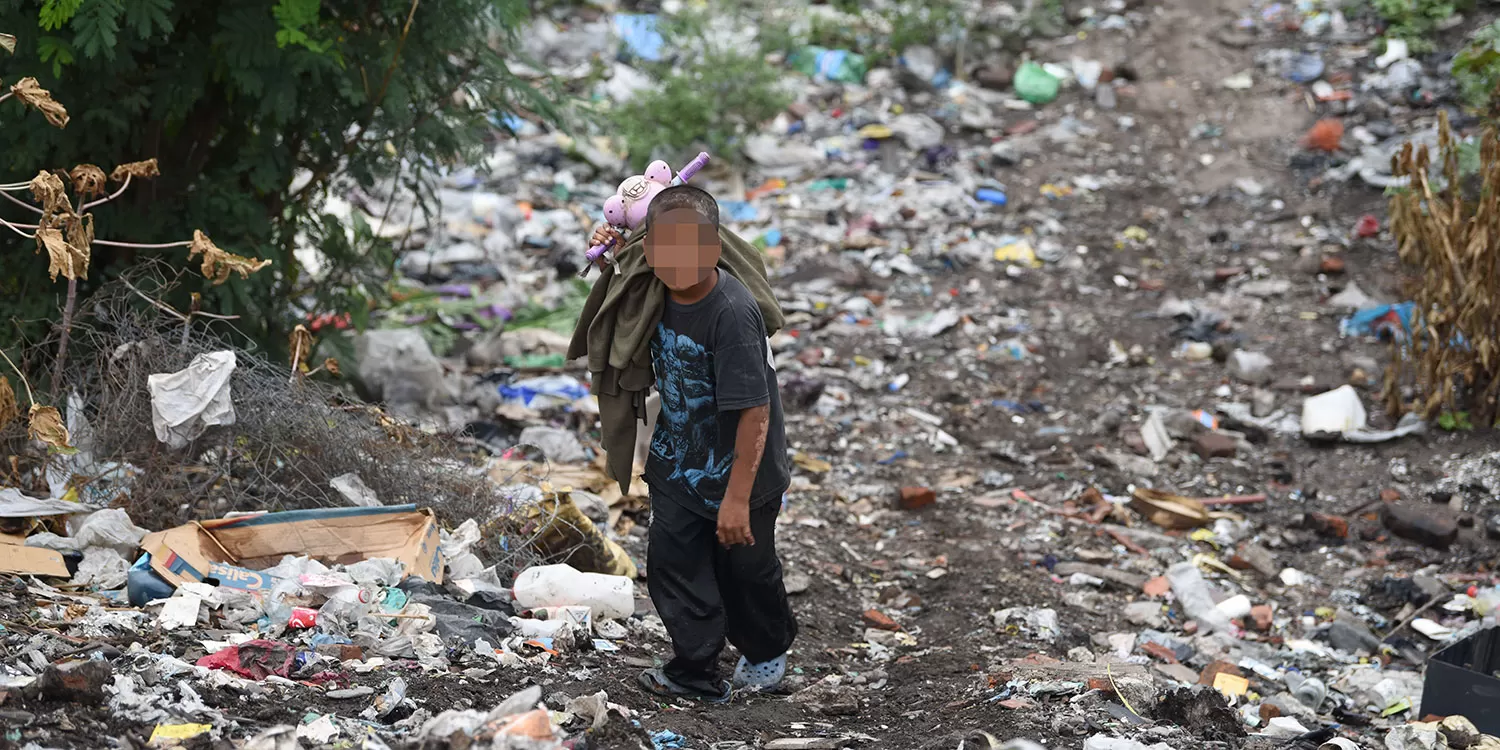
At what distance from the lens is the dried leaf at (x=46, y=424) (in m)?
3.46

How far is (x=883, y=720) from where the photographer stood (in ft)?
11.2

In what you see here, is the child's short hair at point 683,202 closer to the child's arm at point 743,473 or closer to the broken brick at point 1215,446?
the child's arm at point 743,473

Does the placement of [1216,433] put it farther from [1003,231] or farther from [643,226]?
[643,226]

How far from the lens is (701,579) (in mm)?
3334

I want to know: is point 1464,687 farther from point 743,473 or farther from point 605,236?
point 605,236

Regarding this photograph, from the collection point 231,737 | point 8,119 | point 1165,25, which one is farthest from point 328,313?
point 1165,25

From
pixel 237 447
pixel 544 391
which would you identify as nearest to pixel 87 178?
pixel 237 447

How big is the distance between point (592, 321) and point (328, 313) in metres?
2.87

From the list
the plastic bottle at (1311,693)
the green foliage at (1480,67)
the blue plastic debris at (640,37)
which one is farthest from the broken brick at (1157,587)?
the blue plastic debris at (640,37)

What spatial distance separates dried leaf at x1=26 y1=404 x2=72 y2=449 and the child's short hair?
1.85 m

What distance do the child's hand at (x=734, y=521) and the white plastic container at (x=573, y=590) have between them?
3.04 feet

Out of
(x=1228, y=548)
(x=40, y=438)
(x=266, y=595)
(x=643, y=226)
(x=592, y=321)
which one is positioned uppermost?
(x=643, y=226)

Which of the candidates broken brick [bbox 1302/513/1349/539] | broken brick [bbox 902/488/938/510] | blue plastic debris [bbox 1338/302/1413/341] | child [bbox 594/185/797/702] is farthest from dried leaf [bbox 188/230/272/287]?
blue plastic debris [bbox 1338/302/1413/341]

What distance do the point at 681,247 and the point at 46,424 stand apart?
1950mm
